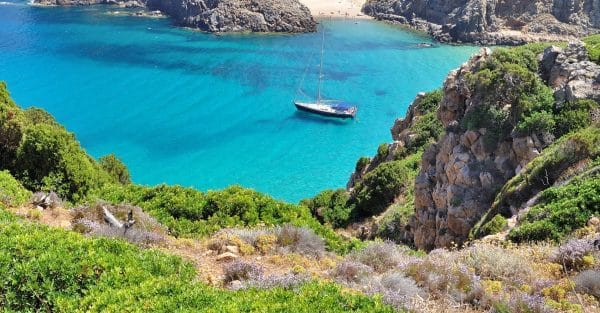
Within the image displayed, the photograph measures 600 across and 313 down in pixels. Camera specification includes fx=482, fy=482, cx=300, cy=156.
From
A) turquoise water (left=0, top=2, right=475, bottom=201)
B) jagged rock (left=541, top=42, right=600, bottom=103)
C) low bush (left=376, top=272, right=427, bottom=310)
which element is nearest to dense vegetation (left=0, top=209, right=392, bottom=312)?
low bush (left=376, top=272, right=427, bottom=310)

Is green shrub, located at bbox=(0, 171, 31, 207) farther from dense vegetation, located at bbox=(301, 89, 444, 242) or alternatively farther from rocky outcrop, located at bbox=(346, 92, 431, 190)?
rocky outcrop, located at bbox=(346, 92, 431, 190)

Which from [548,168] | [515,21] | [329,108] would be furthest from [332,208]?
[515,21]

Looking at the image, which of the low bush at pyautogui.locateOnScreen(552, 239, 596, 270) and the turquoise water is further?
the turquoise water

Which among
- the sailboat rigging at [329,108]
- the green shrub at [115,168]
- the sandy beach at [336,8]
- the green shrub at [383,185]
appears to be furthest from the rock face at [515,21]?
the green shrub at [115,168]

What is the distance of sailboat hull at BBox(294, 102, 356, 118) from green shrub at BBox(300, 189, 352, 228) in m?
24.8

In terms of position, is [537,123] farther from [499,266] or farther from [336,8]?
[336,8]

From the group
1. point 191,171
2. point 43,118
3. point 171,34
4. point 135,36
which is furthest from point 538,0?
point 43,118

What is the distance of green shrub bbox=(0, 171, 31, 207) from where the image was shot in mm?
14242

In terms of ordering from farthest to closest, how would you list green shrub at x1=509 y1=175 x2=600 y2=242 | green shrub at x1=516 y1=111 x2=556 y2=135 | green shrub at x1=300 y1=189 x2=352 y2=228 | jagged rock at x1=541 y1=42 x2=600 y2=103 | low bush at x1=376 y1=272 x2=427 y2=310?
green shrub at x1=300 y1=189 x2=352 y2=228
jagged rock at x1=541 y1=42 x2=600 y2=103
green shrub at x1=516 y1=111 x2=556 y2=135
green shrub at x1=509 y1=175 x2=600 y2=242
low bush at x1=376 y1=272 x2=427 y2=310

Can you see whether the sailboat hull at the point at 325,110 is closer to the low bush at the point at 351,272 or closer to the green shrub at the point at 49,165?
the green shrub at the point at 49,165

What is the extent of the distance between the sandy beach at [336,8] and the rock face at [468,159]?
101 metres

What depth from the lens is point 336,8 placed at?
12662 cm

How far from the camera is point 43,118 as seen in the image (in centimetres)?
2969

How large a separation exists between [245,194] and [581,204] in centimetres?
1027
